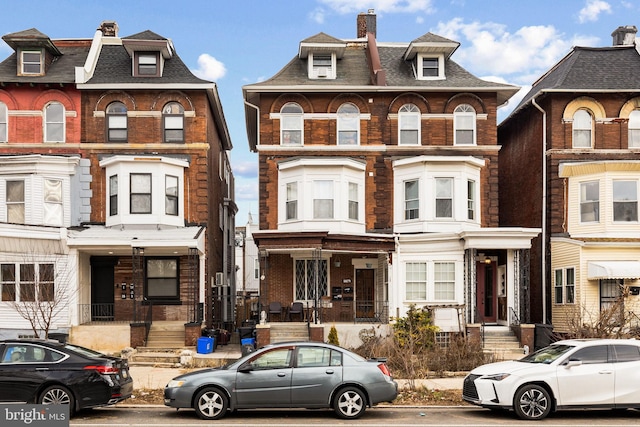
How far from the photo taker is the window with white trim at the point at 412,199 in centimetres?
2811

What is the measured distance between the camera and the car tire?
14000mm

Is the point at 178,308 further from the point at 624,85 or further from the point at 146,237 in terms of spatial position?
the point at 624,85

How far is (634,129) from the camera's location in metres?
28.8

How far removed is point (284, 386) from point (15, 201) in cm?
1698

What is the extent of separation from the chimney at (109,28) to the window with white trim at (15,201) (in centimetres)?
867

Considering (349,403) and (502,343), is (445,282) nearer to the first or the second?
(502,343)

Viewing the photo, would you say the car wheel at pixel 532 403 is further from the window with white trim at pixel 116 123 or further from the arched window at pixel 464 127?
the window with white trim at pixel 116 123

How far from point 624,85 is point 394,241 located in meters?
10.8

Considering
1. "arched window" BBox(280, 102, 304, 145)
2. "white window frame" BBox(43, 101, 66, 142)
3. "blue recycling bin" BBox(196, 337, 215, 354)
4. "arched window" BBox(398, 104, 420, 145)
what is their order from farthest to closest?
"arched window" BBox(398, 104, 420, 145)
"arched window" BBox(280, 102, 304, 145)
"white window frame" BBox(43, 101, 66, 142)
"blue recycling bin" BBox(196, 337, 215, 354)

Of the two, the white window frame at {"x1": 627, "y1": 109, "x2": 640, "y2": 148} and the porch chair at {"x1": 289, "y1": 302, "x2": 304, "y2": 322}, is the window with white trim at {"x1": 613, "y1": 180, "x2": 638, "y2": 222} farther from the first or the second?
the porch chair at {"x1": 289, "y1": 302, "x2": 304, "y2": 322}

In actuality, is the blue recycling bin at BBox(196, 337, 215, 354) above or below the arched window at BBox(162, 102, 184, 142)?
below

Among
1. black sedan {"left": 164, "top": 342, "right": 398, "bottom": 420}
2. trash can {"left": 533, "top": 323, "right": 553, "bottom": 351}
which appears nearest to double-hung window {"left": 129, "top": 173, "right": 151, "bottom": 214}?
black sedan {"left": 164, "top": 342, "right": 398, "bottom": 420}

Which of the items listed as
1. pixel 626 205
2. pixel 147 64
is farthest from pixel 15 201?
pixel 626 205

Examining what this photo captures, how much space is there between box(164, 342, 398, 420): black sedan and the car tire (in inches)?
70.0
